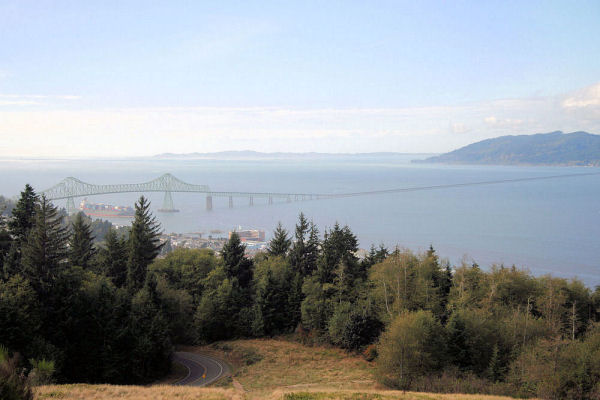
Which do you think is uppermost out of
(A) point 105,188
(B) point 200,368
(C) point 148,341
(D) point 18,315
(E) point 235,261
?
(A) point 105,188

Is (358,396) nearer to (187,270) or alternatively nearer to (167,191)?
(187,270)

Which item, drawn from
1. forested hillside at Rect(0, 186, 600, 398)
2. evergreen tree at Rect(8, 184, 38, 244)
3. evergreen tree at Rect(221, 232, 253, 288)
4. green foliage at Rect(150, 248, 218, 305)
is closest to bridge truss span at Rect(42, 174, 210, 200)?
green foliage at Rect(150, 248, 218, 305)

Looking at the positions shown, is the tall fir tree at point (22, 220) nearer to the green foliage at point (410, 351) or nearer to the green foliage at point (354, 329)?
the green foliage at point (354, 329)

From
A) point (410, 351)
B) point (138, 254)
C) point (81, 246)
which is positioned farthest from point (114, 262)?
point (410, 351)

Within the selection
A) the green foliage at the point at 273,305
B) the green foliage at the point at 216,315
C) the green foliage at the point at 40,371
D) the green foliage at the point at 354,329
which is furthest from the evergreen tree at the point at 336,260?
the green foliage at the point at 40,371

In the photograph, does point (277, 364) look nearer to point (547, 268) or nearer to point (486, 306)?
point (486, 306)

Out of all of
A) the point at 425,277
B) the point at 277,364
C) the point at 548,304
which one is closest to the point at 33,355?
the point at 277,364

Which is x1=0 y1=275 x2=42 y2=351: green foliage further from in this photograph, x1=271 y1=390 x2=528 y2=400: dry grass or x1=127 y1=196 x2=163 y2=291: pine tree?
x1=271 y1=390 x2=528 y2=400: dry grass
